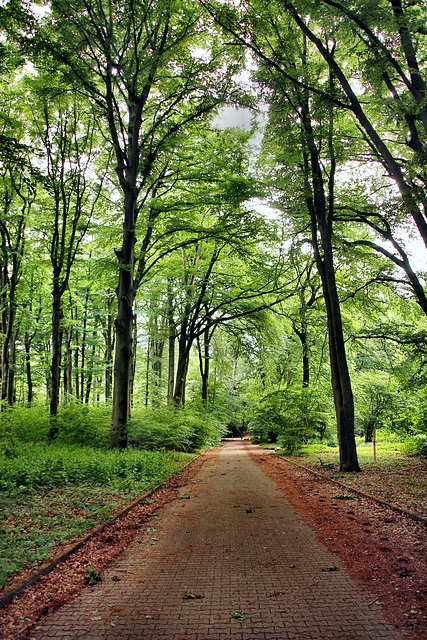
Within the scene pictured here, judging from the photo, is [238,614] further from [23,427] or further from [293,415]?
[293,415]

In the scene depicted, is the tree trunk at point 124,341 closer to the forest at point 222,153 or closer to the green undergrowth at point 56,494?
the forest at point 222,153

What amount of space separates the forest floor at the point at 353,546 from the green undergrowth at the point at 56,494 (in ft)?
0.82

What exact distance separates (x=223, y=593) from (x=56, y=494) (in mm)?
3640

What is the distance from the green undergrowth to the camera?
11.9ft

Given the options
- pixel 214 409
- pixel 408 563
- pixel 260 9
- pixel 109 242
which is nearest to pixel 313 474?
pixel 408 563

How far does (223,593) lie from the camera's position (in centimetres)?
293

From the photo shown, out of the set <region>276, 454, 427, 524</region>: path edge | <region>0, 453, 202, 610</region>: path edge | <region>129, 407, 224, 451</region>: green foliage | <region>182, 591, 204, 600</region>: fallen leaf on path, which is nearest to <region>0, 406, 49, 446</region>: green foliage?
<region>129, 407, 224, 451</region>: green foliage

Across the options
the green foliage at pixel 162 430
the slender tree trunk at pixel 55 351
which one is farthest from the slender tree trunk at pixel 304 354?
the slender tree trunk at pixel 55 351

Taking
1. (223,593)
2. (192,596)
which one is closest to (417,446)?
(223,593)

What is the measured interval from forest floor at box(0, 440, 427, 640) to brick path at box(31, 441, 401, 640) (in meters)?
0.14

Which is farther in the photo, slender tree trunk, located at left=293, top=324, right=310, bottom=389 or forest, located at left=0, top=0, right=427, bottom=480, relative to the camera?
slender tree trunk, located at left=293, top=324, right=310, bottom=389

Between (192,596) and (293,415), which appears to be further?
(293,415)

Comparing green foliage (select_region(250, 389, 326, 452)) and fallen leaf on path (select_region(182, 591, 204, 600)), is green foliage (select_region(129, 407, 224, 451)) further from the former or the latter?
fallen leaf on path (select_region(182, 591, 204, 600))

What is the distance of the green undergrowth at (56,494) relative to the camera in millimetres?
3627
